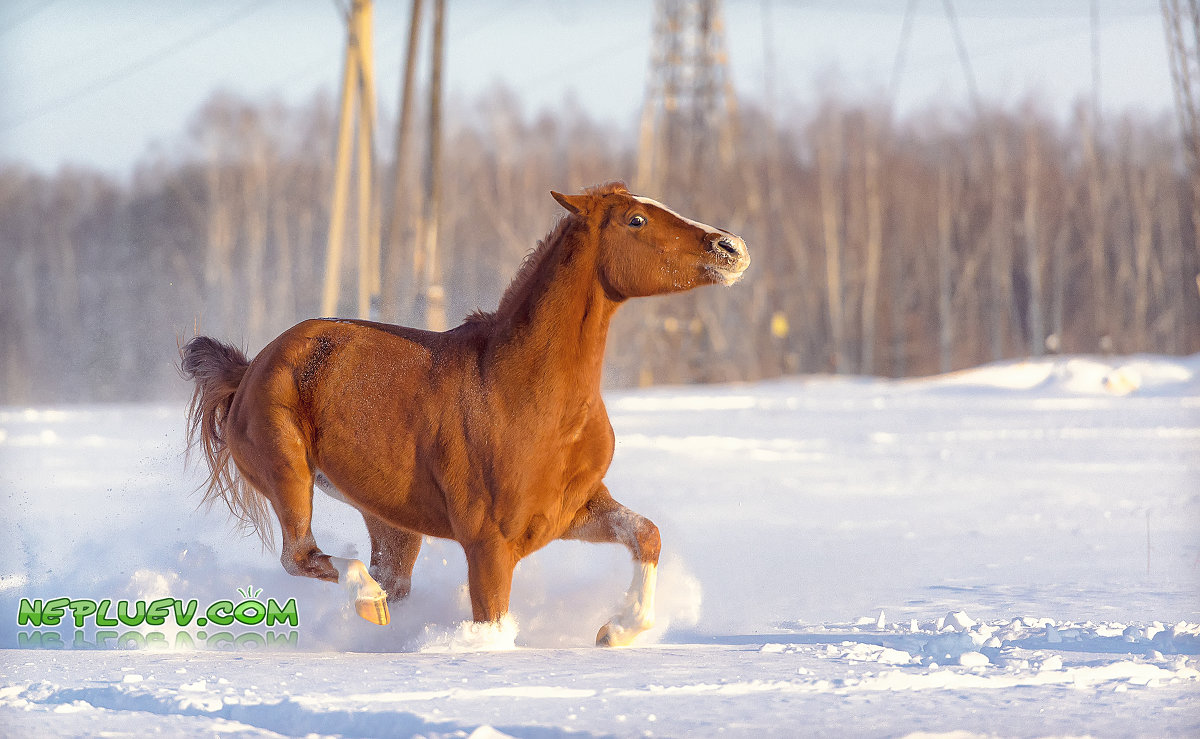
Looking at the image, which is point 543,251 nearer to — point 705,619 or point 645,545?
point 645,545

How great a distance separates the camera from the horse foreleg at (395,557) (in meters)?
5.65

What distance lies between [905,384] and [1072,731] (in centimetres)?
2931

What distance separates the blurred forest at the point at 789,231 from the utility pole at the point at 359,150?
24.3m

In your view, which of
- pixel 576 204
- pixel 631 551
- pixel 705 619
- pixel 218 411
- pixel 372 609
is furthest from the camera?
pixel 705 619

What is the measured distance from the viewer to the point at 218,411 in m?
5.78

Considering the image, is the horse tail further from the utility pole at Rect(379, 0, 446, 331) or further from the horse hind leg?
the utility pole at Rect(379, 0, 446, 331)

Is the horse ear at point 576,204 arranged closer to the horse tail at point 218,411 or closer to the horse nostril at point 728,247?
the horse nostril at point 728,247

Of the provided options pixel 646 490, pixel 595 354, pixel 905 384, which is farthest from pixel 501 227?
pixel 595 354

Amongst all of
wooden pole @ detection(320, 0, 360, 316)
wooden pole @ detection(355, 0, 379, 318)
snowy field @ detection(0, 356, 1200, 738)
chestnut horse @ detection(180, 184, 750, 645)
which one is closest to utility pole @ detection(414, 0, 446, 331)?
wooden pole @ detection(355, 0, 379, 318)

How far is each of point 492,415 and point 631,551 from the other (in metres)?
0.81

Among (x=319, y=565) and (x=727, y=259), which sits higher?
(x=727, y=259)

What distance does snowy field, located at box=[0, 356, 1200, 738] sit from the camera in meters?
3.63

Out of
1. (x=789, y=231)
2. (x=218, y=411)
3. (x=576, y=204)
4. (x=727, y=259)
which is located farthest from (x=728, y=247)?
(x=789, y=231)

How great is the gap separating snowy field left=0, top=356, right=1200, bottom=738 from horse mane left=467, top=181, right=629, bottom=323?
54.5 inches
